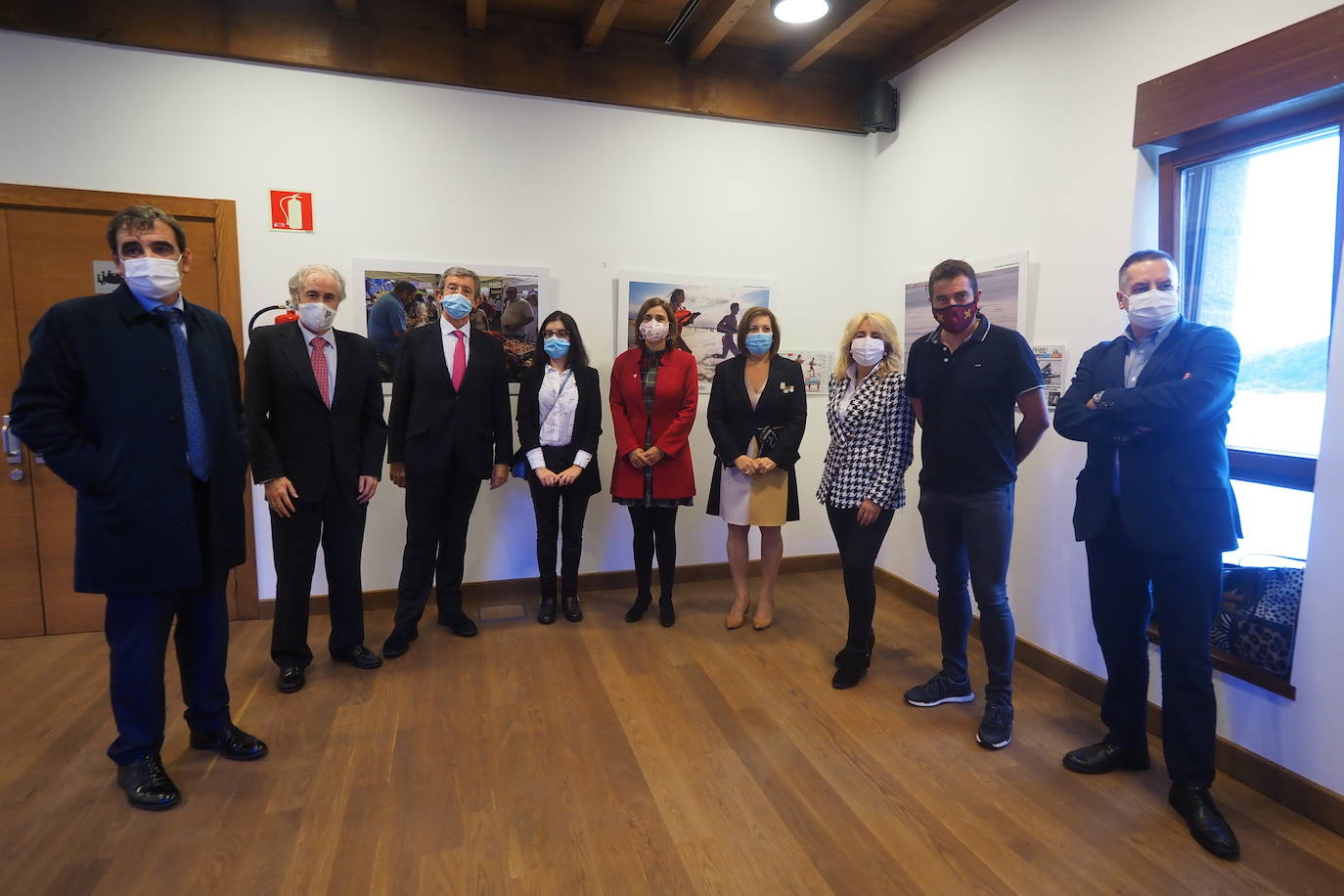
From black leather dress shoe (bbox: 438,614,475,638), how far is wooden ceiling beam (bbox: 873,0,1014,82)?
12.6 ft

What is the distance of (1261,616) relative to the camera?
229 centimetres

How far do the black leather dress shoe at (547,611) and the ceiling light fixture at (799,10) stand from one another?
3.06 meters

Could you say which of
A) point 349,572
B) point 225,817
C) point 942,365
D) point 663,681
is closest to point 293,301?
point 349,572

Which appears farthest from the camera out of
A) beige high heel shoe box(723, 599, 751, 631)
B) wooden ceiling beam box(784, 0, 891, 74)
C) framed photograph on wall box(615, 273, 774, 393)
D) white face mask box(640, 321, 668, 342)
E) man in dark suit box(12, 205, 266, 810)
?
framed photograph on wall box(615, 273, 774, 393)

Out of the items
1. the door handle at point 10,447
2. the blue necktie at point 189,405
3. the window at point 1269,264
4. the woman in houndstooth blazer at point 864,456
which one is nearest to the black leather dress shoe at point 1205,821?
the window at point 1269,264

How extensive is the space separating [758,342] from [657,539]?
3.63 ft

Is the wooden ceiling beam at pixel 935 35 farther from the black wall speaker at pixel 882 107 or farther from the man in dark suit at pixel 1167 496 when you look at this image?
the man in dark suit at pixel 1167 496

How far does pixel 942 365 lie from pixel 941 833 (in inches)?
59.0

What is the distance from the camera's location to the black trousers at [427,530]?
3.19 metres

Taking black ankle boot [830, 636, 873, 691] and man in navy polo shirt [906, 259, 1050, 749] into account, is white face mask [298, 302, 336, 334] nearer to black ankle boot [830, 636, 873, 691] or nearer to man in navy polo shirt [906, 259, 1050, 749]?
man in navy polo shirt [906, 259, 1050, 749]

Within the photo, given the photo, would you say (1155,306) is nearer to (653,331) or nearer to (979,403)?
(979,403)

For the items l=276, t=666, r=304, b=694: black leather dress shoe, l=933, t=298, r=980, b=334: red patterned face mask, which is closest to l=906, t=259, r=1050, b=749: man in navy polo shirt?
l=933, t=298, r=980, b=334: red patterned face mask

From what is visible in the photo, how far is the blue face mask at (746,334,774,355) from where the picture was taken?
10.9ft

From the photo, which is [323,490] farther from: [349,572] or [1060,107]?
[1060,107]
